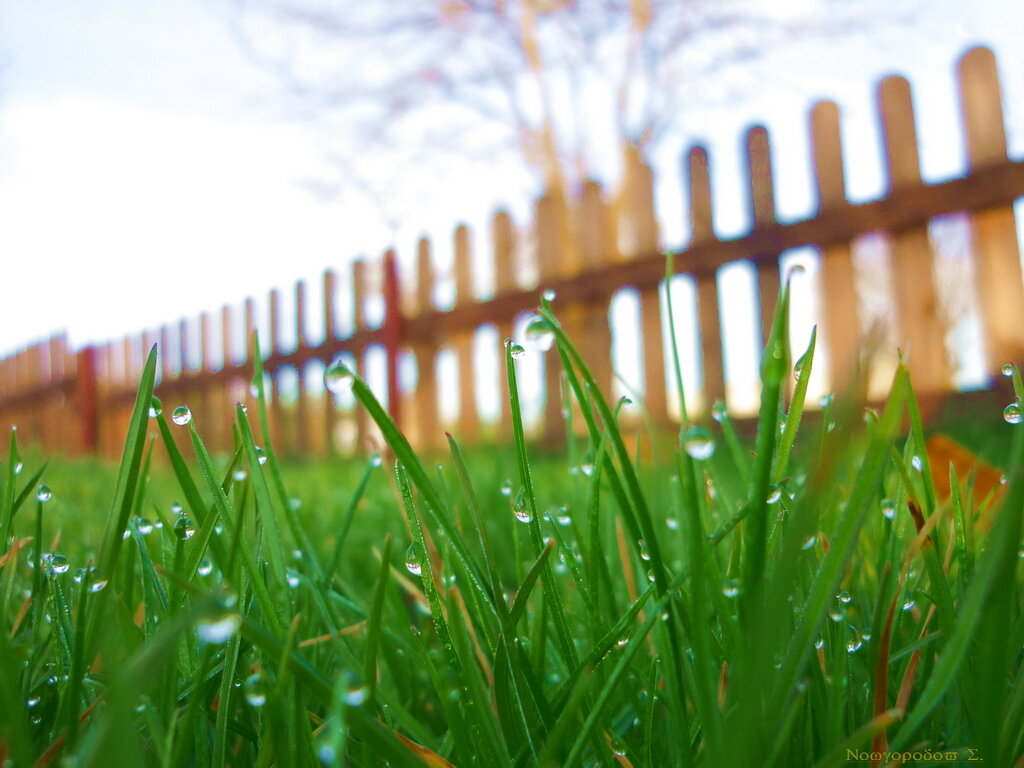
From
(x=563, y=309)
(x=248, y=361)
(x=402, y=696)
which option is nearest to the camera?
(x=402, y=696)

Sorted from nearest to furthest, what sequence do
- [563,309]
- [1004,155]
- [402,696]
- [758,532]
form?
[758,532] < [402,696] < [1004,155] < [563,309]

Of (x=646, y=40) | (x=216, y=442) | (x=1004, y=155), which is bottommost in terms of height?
A: (x=216, y=442)

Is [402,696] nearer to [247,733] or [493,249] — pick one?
[247,733]

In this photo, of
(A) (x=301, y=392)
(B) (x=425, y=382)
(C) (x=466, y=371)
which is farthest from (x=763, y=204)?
(A) (x=301, y=392)

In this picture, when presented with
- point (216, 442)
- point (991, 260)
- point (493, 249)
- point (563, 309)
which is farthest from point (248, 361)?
point (991, 260)

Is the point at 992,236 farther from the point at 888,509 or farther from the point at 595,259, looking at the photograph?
the point at 888,509

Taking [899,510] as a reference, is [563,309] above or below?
above

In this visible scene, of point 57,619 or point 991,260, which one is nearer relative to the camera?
point 57,619
